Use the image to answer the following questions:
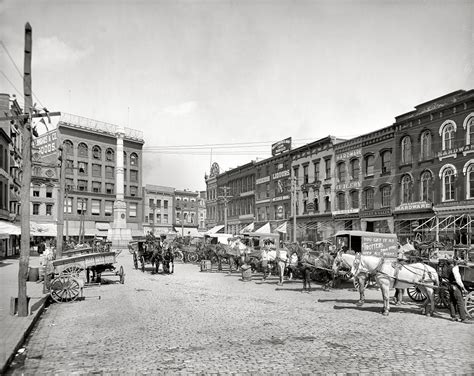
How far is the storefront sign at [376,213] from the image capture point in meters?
34.8

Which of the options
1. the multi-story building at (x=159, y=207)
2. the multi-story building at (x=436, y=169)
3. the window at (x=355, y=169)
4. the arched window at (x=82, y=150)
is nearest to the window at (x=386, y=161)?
the multi-story building at (x=436, y=169)

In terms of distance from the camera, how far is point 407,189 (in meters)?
33.4

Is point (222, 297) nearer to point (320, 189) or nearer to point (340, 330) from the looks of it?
point (340, 330)

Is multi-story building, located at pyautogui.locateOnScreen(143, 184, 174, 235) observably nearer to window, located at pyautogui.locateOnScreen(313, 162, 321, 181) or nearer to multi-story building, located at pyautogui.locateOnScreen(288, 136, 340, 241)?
multi-story building, located at pyautogui.locateOnScreen(288, 136, 340, 241)

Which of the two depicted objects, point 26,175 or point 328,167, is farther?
point 328,167

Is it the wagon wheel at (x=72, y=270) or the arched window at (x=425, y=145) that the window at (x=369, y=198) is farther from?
the wagon wheel at (x=72, y=270)

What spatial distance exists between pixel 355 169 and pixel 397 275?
28096mm

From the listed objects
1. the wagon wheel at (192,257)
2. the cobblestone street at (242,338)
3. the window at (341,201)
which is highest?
the window at (341,201)

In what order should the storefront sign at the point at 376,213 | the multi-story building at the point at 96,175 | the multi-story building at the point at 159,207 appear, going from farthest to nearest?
the multi-story building at the point at 159,207
the multi-story building at the point at 96,175
the storefront sign at the point at 376,213

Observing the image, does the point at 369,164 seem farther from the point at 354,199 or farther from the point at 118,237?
the point at 118,237

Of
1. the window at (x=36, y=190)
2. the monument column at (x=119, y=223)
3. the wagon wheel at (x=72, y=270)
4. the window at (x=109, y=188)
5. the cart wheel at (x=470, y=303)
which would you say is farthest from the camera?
the window at (x=109, y=188)

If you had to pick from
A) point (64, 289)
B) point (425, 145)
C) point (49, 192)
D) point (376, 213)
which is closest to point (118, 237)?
point (49, 192)

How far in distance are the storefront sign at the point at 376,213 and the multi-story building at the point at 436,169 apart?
0.88 m

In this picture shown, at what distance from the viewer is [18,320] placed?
10945mm
